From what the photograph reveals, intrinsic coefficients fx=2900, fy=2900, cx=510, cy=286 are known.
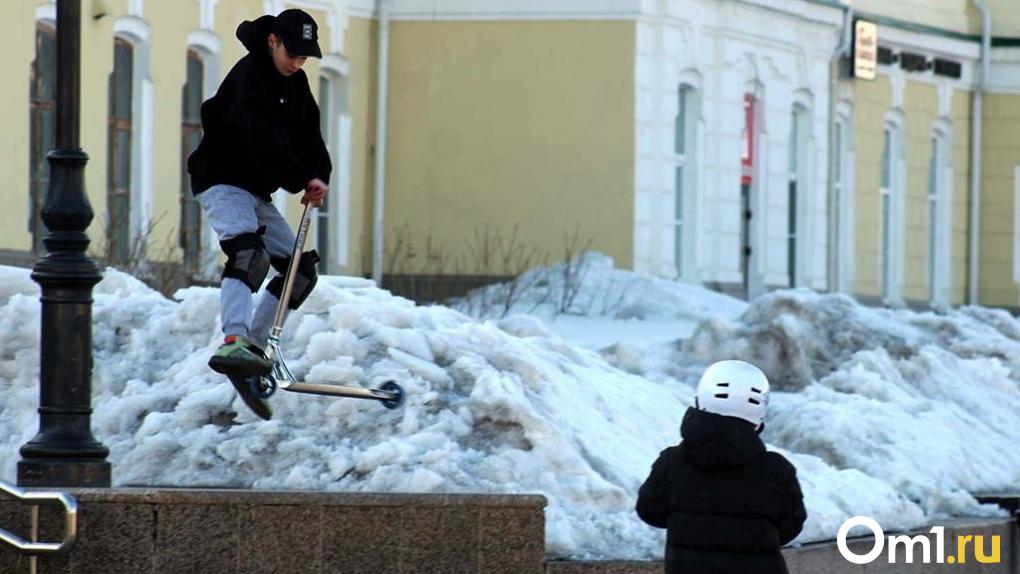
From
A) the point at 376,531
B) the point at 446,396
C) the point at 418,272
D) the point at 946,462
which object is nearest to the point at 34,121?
the point at 418,272

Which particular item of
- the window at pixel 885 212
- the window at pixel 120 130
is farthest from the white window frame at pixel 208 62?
the window at pixel 885 212

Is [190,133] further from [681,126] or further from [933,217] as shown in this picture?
[933,217]

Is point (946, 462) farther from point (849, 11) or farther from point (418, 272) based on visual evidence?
point (849, 11)

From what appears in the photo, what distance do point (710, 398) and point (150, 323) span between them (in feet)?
19.5

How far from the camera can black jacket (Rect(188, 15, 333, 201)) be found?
41.5 feet

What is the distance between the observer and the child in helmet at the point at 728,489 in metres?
9.76

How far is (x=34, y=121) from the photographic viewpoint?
2784 centimetres

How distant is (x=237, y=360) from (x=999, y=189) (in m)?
34.8

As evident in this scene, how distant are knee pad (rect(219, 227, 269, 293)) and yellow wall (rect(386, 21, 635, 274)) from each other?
2143 centimetres

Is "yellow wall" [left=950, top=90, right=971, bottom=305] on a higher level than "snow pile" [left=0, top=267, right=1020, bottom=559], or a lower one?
higher

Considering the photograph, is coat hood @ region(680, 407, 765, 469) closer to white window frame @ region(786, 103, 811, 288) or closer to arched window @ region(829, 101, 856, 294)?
white window frame @ region(786, 103, 811, 288)

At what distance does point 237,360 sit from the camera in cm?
1284

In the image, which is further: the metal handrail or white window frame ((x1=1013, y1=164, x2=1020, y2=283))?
white window frame ((x1=1013, y1=164, x2=1020, y2=283))

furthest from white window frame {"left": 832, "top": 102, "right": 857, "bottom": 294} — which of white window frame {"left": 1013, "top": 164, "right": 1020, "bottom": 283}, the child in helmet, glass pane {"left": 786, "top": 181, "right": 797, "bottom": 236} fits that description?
the child in helmet
